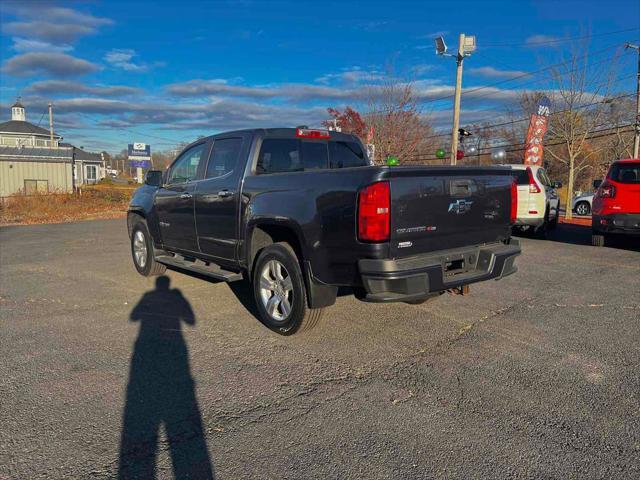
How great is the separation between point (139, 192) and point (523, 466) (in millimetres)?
6806

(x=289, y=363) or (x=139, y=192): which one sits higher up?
(x=139, y=192)

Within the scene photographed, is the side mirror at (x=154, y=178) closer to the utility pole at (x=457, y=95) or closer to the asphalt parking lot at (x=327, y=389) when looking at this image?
the asphalt parking lot at (x=327, y=389)

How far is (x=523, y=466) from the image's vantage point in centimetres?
263

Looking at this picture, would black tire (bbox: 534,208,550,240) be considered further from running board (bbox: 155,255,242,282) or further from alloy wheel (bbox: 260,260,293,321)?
alloy wheel (bbox: 260,260,293,321)

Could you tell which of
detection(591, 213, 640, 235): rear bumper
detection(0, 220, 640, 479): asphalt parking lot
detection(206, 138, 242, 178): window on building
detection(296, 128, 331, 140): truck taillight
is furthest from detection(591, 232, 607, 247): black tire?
detection(206, 138, 242, 178): window on building

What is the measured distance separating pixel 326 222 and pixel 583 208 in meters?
23.2

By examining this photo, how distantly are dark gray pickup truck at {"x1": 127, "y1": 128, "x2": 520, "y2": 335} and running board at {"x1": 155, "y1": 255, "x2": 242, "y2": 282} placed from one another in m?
0.02

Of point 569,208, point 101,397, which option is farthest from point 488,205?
point 569,208

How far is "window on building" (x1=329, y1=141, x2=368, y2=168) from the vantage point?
6.12 metres

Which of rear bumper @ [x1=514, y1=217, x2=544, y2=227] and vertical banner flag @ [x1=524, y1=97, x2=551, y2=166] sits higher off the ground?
vertical banner flag @ [x1=524, y1=97, x2=551, y2=166]

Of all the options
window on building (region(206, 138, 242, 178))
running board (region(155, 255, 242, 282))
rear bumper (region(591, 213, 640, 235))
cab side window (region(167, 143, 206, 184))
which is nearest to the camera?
running board (region(155, 255, 242, 282))

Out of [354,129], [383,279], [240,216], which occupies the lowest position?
[383,279]

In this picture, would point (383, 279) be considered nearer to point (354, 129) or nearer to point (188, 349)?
point (188, 349)

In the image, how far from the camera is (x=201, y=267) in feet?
19.7
